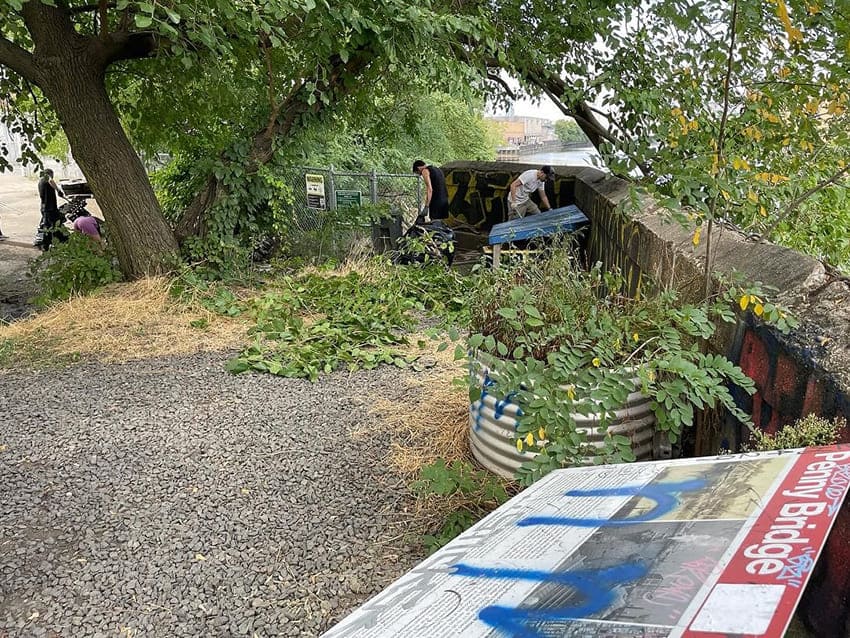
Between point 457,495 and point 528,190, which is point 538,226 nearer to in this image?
point 528,190

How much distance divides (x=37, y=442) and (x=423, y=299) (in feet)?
13.4

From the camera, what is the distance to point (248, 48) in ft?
24.4

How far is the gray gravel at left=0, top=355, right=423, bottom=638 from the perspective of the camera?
2.67 meters

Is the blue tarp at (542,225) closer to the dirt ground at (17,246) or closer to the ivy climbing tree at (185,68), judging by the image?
the ivy climbing tree at (185,68)

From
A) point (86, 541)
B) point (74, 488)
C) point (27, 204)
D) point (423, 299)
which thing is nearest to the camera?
point (86, 541)

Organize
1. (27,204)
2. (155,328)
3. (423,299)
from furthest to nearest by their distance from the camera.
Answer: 1. (27,204)
2. (423,299)
3. (155,328)

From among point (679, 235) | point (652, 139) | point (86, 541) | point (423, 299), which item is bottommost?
point (86, 541)

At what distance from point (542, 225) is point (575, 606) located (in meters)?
6.75

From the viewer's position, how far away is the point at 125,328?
21.0ft

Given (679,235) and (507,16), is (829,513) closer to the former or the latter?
(679,235)

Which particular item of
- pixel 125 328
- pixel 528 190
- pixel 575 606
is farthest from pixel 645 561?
pixel 528 190

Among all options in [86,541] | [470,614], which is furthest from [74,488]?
[470,614]

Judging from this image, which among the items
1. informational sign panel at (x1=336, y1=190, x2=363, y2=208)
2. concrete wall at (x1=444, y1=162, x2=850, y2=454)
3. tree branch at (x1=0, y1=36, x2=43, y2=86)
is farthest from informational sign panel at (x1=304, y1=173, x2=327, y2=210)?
concrete wall at (x1=444, y1=162, x2=850, y2=454)

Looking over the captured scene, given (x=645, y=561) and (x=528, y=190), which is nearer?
(x=645, y=561)
